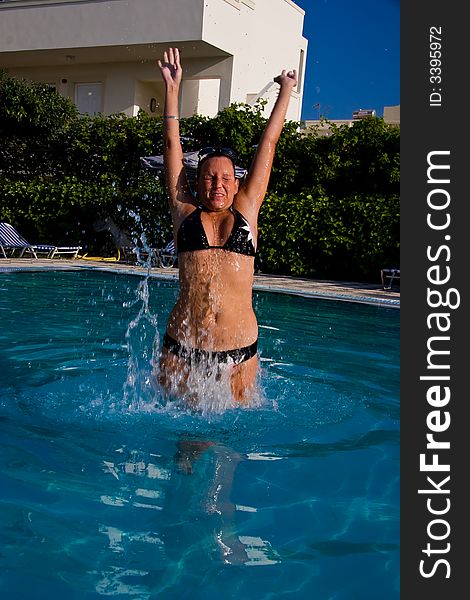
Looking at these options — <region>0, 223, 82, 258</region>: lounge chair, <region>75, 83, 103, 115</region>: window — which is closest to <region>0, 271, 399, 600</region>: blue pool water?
<region>0, 223, 82, 258</region>: lounge chair

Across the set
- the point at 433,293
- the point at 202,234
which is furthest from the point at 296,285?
the point at 433,293

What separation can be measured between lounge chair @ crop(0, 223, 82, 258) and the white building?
25.1 feet

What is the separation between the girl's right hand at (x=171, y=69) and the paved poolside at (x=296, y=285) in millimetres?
6819

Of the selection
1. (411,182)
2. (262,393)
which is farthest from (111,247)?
(411,182)

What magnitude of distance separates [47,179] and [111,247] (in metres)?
2.59

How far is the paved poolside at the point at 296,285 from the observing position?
10414mm

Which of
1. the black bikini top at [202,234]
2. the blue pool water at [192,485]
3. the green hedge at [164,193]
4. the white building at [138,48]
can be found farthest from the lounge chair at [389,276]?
the white building at [138,48]

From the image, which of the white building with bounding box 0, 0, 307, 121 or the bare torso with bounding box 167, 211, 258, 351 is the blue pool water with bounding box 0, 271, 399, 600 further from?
the white building with bounding box 0, 0, 307, 121

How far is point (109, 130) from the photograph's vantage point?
1714 cm

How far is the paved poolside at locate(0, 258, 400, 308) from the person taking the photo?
10.4 metres

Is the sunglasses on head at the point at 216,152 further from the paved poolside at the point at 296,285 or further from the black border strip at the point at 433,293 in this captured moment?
the paved poolside at the point at 296,285

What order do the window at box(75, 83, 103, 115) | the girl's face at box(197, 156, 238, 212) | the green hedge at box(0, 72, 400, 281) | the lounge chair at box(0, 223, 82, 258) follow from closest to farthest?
1. the girl's face at box(197, 156, 238, 212)
2. the green hedge at box(0, 72, 400, 281)
3. the lounge chair at box(0, 223, 82, 258)
4. the window at box(75, 83, 103, 115)

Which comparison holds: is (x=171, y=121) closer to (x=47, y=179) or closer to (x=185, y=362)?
(x=185, y=362)

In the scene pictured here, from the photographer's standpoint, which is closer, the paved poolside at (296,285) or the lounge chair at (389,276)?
the paved poolside at (296,285)
